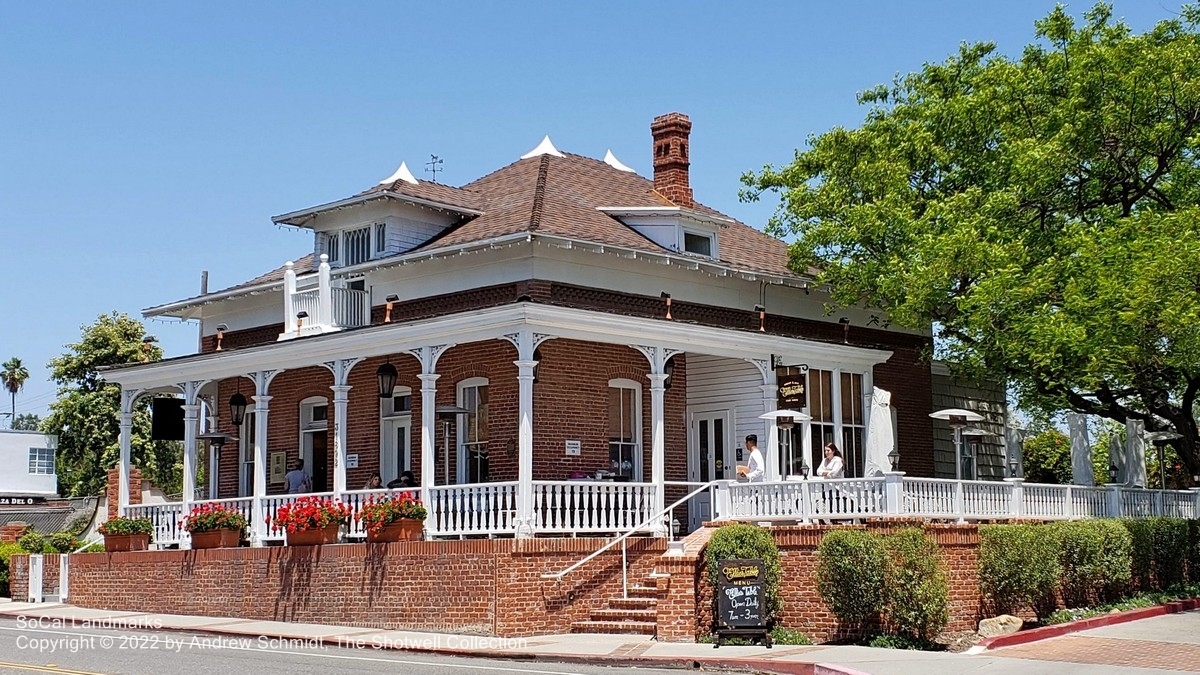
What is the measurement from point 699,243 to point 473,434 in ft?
19.6

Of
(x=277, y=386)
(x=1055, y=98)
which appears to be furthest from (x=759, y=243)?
(x=277, y=386)

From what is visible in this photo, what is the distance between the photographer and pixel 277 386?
29406 mm

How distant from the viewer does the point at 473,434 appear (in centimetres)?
2536

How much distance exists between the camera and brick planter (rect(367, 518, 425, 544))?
71.5ft

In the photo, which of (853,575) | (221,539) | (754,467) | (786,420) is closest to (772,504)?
(754,467)

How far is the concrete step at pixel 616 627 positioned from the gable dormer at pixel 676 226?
28.1 feet

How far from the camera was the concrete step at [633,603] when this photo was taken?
20516 millimetres

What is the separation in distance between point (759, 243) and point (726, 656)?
1537 centimetres

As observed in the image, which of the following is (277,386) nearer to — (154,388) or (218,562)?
(154,388)

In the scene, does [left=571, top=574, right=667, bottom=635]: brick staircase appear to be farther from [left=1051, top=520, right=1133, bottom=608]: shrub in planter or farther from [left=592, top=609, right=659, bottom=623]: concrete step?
[left=1051, top=520, right=1133, bottom=608]: shrub in planter

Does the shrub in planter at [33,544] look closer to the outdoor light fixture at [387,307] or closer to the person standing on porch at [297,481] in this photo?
the person standing on porch at [297,481]

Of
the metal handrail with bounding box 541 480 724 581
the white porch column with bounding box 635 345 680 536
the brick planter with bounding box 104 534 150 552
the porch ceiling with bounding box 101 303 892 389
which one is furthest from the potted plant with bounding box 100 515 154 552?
the white porch column with bounding box 635 345 680 536

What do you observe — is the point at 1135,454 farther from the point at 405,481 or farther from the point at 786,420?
the point at 405,481

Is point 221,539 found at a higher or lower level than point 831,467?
lower
